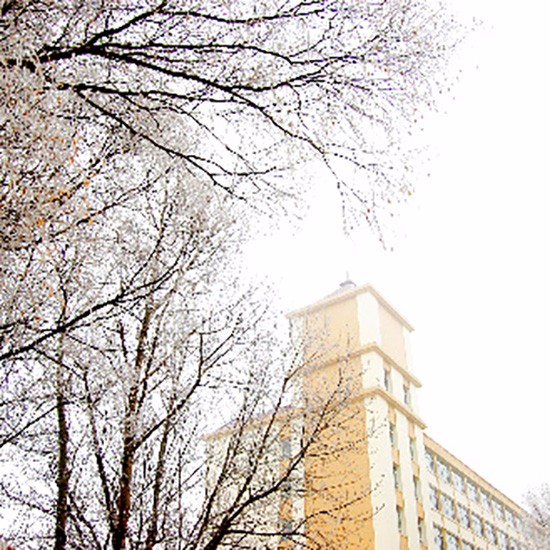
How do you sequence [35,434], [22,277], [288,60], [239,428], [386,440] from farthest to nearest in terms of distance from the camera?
[386,440], [239,428], [35,434], [288,60], [22,277]

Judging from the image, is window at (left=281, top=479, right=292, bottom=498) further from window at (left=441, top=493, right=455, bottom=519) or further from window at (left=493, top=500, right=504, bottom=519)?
window at (left=493, top=500, right=504, bottom=519)

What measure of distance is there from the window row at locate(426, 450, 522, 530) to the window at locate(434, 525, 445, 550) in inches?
128

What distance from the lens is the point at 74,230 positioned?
3924mm

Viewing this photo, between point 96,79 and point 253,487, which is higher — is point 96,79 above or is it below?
above

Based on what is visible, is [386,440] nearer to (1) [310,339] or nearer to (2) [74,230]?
(1) [310,339]

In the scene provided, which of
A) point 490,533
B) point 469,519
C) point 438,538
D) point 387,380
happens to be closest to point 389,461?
point 387,380

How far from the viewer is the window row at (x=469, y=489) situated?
3198cm

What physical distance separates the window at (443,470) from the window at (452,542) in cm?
309

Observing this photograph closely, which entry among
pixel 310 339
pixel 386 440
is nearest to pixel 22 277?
pixel 310 339

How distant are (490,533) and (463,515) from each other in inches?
234

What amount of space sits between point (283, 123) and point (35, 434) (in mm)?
5326

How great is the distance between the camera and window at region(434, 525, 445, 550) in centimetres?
2797

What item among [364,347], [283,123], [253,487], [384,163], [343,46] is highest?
[364,347]

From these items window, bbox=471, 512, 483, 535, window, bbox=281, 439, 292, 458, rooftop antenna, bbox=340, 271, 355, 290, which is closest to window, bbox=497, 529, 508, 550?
window, bbox=471, 512, 483, 535
